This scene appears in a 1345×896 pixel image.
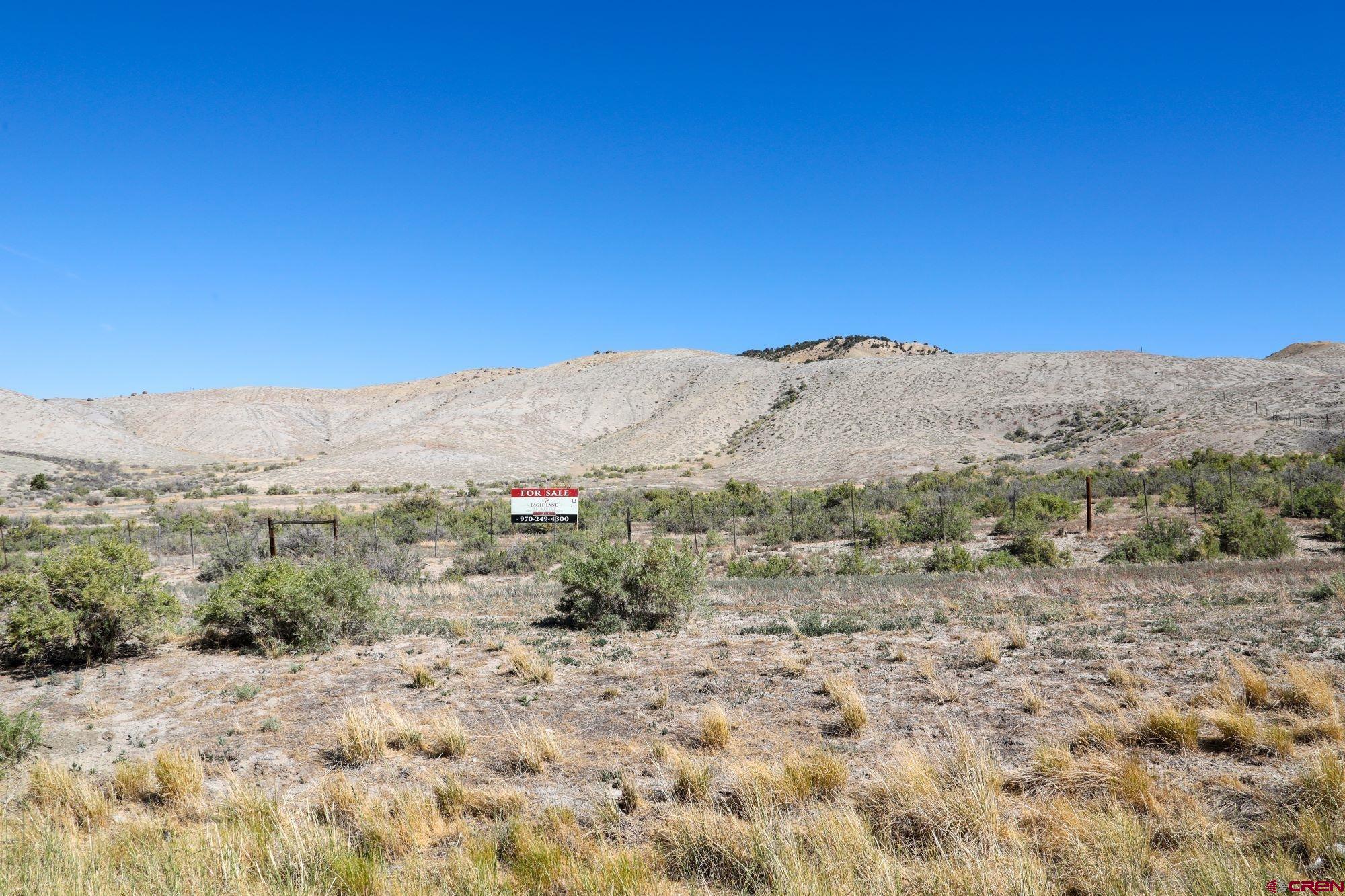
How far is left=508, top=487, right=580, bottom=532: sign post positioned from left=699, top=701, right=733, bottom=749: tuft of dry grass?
12451mm

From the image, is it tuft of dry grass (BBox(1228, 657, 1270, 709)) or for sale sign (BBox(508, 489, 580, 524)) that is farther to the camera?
for sale sign (BBox(508, 489, 580, 524))

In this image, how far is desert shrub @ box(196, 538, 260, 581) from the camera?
20.2 m

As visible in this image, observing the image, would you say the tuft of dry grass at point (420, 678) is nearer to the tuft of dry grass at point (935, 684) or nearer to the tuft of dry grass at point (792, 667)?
the tuft of dry grass at point (792, 667)

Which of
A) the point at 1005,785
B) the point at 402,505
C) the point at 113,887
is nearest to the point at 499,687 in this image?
the point at 113,887

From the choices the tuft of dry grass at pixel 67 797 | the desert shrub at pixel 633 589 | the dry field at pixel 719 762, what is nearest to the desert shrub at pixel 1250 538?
the dry field at pixel 719 762

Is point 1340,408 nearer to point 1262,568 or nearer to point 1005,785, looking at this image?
point 1262,568

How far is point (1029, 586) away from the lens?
51.9ft

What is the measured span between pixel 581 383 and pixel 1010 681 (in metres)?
102

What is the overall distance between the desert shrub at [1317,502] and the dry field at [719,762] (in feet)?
50.4

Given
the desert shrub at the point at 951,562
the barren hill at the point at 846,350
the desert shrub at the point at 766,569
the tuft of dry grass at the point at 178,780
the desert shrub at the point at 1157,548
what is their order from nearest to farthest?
the tuft of dry grass at the point at 178,780 → the desert shrub at the point at 1157,548 → the desert shrub at the point at 951,562 → the desert shrub at the point at 766,569 → the barren hill at the point at 846,350

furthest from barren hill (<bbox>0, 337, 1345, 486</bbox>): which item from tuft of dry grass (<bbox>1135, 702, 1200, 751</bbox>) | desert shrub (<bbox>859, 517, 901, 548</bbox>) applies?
tuft of dry grass (<bbox>1135, 702, 1200, 751</bbox>)

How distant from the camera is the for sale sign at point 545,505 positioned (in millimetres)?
19953

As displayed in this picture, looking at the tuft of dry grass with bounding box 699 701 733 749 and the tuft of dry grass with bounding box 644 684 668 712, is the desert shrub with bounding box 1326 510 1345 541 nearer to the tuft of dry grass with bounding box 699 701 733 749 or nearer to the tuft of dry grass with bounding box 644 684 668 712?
the tuft of dry grass with bounding box 644 684 668 712

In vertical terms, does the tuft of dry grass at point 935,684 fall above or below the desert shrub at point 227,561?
below
